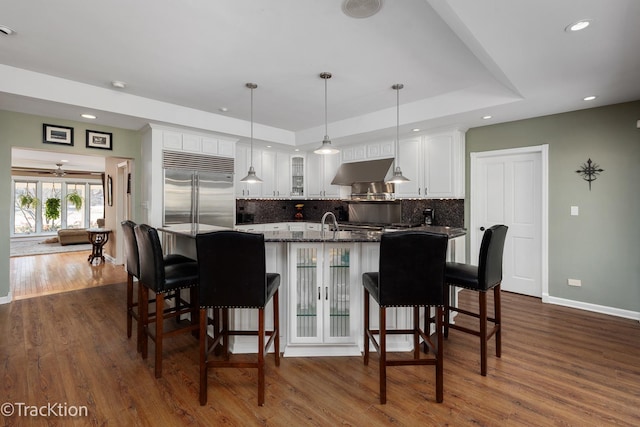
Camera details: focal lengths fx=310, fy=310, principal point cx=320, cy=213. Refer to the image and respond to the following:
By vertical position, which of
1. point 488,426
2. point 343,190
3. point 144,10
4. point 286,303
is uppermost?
point 144,10

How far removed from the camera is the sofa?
29.2ft

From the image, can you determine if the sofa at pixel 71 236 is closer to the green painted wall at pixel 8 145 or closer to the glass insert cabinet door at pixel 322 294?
the green painted wall at pixel 8 145

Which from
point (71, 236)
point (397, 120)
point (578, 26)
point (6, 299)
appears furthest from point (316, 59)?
point (71, 236)

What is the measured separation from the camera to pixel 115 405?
2002mm

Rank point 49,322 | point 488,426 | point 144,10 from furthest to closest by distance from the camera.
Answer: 1. point 49,322
2. point 144,10
3. point 488,426

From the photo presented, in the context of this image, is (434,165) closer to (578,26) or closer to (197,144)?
(578,26)

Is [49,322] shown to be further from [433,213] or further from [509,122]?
[509,122]

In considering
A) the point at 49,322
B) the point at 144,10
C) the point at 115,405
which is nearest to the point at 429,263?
the point at 115,405

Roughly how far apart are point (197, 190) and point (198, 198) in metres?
0.13

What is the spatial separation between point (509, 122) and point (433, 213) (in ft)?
5.57

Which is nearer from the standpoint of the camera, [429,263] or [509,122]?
[429,263]

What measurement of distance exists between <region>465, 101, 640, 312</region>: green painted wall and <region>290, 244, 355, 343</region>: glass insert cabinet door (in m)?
3.18

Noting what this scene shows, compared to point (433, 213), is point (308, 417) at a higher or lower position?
lower

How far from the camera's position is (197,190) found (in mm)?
5148
